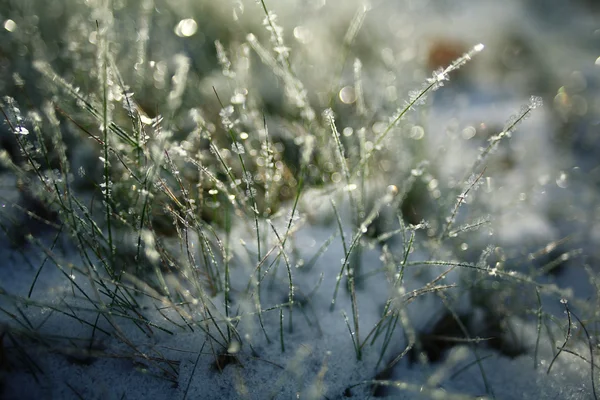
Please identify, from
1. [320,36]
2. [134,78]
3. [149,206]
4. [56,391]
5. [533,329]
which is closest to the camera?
[56,391]

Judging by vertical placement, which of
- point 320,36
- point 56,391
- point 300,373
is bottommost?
point 56,391

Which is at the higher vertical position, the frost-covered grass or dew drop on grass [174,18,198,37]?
dew drop on grass [174,18,198,37]

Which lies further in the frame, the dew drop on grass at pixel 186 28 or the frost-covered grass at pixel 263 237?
the dew drop on grass at pixel 186 28

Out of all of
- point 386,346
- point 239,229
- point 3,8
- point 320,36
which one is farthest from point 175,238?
point 320,36

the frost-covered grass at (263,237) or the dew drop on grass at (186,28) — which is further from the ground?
the dew drop on grass at (186,28)

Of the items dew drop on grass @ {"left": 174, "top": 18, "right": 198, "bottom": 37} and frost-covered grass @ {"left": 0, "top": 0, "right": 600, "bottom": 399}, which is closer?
frost-covered grass @ {"left": 0, "top": 0, "right": 600, "bottom": 399}

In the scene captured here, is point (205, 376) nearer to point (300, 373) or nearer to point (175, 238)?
point (300, 373)

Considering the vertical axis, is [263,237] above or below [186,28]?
below

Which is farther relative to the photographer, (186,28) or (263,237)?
(186,28)
